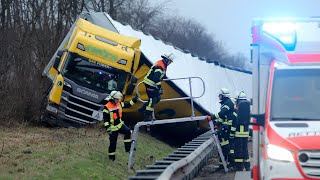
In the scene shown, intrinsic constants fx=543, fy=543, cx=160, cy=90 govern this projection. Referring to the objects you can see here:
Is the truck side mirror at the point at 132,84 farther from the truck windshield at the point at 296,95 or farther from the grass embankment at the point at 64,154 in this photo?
the truck windshield at the point at 296,95

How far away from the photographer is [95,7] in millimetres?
49344

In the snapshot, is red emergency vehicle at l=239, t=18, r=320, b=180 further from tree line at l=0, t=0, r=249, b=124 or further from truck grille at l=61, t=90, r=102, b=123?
tree line at l=0, t=0, r=249, b=124

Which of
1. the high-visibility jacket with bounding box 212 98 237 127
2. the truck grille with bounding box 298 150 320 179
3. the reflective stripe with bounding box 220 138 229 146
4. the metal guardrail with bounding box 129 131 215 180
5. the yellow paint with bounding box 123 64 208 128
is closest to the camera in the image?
the truck grille with bounding box 298 150 320 179

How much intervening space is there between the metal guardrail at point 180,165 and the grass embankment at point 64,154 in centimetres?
116

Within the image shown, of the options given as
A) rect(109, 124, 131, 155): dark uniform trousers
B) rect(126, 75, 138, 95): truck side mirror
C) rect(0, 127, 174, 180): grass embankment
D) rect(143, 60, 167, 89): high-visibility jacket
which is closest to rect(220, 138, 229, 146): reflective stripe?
rect(0, 127, 174, 180): grass embankment

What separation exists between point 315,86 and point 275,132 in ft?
3.55

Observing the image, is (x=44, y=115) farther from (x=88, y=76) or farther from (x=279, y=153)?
(x=279, y=153)

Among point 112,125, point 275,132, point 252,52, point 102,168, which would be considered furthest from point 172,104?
point 275,132

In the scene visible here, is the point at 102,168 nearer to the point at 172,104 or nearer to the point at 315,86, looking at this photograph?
the point at 315,86

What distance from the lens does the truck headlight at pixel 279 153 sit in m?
6.58

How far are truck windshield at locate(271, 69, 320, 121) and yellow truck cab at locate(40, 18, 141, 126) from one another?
952 cm

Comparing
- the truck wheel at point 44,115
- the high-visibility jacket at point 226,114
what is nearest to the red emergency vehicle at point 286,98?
the high-visibility jacket at point 226,114

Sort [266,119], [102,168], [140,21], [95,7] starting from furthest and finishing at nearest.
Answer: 1. [140,21]
2. [95,7]
3. [102,168]
4. [266,119]

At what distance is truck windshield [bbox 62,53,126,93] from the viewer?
54.9ft
